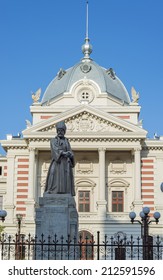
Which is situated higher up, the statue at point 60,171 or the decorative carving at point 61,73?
the decorative carving at point 61,73

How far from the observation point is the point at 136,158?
5203 centimetres

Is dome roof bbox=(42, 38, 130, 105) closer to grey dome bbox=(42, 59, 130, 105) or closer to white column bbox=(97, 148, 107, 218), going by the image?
grey dome bbox=(42, 59, 130, 105)

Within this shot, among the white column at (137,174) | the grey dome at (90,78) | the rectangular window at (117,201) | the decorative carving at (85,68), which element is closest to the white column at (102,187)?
the rectangular window at (117,201)

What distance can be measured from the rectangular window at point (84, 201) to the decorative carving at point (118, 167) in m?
3.34

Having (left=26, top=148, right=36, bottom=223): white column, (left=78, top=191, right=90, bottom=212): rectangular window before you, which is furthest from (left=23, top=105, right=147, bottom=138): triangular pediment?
(left=78, top=191, right=90, bottom=212): rectangular window

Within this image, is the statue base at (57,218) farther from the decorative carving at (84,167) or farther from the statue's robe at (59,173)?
the decorative carving at (84,167)

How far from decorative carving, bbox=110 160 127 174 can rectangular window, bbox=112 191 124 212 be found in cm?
205

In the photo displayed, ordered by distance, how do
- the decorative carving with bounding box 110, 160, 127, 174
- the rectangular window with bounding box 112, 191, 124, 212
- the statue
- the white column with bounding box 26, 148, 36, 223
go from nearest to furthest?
the statue < the white column with bounding box 26, 148, 36, 223 < the rectangular window with bounding box 112, 191, 124, 212 < the decorative carving with bounding box 110, 160, 127, 174

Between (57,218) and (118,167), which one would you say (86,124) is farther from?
(57,218)

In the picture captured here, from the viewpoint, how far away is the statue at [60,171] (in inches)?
693

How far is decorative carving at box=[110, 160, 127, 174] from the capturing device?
53.9 meters
